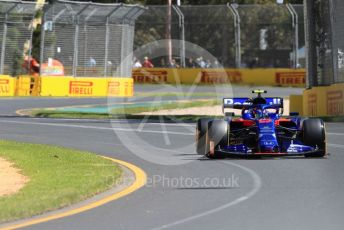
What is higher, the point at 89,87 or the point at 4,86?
the point at 89,87

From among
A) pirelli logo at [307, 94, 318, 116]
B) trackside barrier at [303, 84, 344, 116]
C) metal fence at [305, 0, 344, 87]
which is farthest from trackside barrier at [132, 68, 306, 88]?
trackside barrier at [303, 84, 344, 116]

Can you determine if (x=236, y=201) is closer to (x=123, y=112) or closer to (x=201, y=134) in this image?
(x=201, y=134)

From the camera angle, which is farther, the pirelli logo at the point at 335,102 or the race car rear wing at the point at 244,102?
the pirelli logo at the point at 335,102

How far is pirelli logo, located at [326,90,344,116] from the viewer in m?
24.7

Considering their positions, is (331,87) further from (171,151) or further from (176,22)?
(176,22)

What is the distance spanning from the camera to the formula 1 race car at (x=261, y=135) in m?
13.6

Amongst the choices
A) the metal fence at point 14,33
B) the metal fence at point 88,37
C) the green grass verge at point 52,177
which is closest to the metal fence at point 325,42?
the green grass verge at point 52,177

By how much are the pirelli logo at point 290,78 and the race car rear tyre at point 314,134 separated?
35435 millimetres

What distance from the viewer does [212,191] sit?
34.3 ft

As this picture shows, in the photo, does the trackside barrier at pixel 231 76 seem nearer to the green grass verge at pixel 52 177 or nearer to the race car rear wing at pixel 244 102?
the race car rear wing at pixel 244 102

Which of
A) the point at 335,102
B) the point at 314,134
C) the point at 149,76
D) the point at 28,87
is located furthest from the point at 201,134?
the point at 149,76

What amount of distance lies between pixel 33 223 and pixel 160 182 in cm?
322

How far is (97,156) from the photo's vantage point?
560 inches

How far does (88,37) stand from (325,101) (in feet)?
53.4
